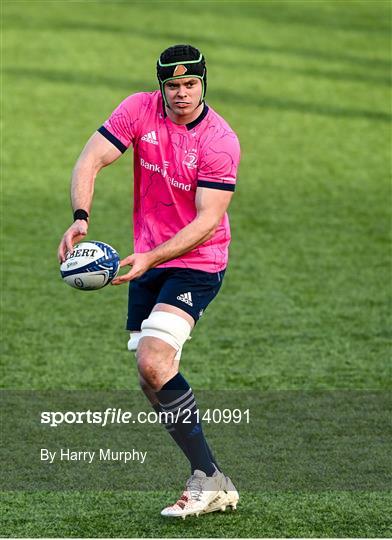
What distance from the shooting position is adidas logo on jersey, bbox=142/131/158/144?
5.85 metres

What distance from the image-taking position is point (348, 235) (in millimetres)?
11523

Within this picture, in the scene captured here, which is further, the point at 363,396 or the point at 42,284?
the point at 42,284

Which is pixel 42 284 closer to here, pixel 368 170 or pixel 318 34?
pixel 368 170

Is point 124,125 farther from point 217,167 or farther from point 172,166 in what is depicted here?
point 217,167

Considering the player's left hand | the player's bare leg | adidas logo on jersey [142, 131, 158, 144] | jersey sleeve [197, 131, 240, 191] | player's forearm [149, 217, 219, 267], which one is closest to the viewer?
the player's left hand

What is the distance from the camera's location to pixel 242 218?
12.0 metres

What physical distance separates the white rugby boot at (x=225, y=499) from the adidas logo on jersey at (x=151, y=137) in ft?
5.33

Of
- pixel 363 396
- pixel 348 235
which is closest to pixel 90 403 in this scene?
pixel 363 396

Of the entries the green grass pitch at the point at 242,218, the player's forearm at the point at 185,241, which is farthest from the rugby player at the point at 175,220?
the green grass pitch at the point at 242,218

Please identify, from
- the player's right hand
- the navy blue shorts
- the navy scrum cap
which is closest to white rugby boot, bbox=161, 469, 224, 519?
the navy blue shorts

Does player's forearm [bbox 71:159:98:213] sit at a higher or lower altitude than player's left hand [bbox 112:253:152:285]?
higher

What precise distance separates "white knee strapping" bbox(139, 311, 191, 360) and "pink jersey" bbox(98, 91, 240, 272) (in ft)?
1.05

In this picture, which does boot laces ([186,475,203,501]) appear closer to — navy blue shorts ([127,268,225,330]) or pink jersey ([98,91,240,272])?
navy blue shorts ([127,268,225,330])

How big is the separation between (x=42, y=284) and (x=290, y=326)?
7.03ft
